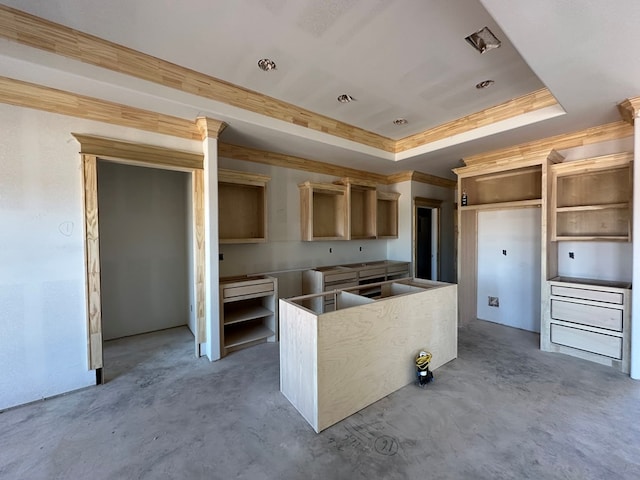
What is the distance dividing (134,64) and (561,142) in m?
4.69

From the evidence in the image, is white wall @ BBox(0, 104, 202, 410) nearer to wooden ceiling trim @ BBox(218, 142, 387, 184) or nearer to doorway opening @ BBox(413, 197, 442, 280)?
wooden ceiling trim @ BBox(218, 142, 387, 184)

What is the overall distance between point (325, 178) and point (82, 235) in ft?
10.8

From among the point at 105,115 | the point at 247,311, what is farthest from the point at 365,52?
the point at 247,311

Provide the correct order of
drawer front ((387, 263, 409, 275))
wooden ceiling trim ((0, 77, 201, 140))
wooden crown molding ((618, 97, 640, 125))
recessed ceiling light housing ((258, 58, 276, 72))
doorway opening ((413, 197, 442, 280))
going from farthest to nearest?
doorway opening ((413, 197, 442, 280)) < drawer front ((387, 263, 409, 275)) < wooden crown molding ((618, 97, 640, 125)) < recessed ceiling light housing ((258, 58, 276, 72)) < wooden ceiling trim ((0, 77, 201, 140))

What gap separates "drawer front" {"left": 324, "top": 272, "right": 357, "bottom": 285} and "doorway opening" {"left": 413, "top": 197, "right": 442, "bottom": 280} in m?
1.82

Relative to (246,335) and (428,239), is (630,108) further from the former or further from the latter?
(246,335)

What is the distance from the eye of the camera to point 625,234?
3.07m

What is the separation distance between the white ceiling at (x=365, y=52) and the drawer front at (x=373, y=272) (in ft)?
8.13

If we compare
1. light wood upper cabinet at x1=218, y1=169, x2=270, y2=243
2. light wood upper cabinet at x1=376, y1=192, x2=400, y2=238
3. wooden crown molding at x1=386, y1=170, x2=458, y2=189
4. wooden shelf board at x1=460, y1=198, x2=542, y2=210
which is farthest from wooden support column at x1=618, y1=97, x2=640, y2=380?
light wood upper cabinet at x1=218, y1=169, x2=270, y2=243

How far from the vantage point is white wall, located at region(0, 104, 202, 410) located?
222 cm

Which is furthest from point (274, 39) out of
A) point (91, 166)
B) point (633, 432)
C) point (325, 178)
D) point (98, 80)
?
point (633, 432)

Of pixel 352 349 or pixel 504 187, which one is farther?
pixel 504 187

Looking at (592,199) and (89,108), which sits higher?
(89,108)

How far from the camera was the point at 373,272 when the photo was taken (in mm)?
4695
